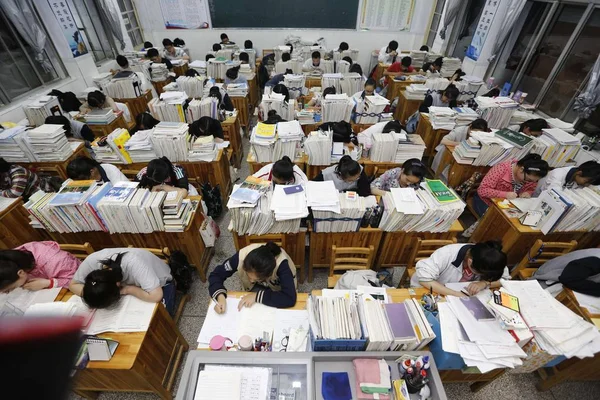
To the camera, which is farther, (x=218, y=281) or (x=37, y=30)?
(x=37, y=30)

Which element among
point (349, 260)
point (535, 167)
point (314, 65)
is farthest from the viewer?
point (314, 65)

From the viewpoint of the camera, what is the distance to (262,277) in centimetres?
186

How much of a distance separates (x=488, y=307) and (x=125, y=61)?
8.12m

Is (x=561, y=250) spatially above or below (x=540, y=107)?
below

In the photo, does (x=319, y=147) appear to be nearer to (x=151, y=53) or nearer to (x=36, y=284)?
(x=36, y=284)

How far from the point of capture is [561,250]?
275cm

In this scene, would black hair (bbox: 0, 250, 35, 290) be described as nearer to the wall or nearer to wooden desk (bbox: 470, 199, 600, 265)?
wooden desk (bbox: 470, 199, 600, 265)

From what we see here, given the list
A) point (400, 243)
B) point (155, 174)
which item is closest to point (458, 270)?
point (400, 243)

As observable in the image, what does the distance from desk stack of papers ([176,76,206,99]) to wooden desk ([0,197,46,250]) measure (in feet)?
10.8

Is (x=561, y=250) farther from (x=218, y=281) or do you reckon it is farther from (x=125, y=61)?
(x=125, y=61)

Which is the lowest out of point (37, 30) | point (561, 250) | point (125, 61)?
point (561, 250)

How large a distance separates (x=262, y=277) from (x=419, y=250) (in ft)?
5.26

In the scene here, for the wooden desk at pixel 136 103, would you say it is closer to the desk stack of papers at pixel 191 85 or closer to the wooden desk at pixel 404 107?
the desk stack of papers at pixel 191 85

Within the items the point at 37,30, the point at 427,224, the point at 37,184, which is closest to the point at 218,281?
the point at 427,224
